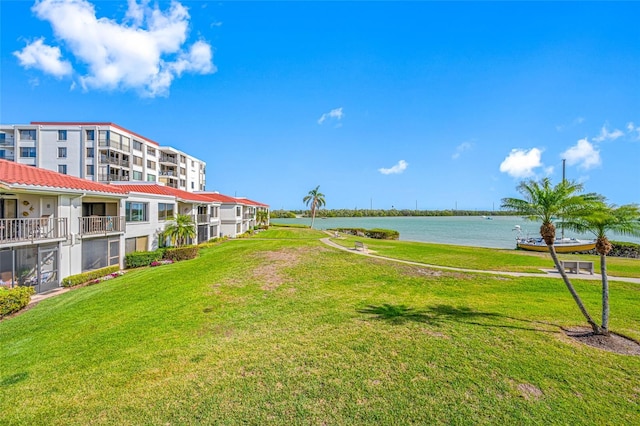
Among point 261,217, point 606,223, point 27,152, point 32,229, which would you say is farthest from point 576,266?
point 27,152

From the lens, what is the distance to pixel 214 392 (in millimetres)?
6129

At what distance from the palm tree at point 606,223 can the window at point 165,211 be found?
2827cm

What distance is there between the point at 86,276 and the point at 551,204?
23761 mm

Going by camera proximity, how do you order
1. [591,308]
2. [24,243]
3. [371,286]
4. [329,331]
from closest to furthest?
[329,331]
[591,308]
[24,243]
[371,286]

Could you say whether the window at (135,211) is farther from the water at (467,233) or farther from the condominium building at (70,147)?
the condominium building at (70,147)

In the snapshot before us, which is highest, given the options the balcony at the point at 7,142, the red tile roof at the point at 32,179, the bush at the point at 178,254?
the balcony at the point at 7,142

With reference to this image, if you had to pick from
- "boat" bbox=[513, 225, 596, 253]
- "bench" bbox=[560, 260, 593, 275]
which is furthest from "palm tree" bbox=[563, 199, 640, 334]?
"boat" bbox=[513, 225, 596, 253]

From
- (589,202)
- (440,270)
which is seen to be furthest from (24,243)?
(589,202)

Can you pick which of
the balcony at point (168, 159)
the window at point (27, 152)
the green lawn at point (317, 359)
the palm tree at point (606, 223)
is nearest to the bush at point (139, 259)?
the green lawn at point (317, 359)

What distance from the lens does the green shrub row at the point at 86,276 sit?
16.2 m

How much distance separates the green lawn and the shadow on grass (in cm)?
7

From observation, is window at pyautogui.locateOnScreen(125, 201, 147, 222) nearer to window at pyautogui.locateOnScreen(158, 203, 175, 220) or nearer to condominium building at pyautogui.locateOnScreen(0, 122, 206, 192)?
window at pyautogui.locateOnScreen(158, 203, 175, 220)

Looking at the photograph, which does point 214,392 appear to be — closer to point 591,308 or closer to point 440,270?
point 591,308

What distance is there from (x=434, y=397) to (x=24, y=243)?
62.0ft
